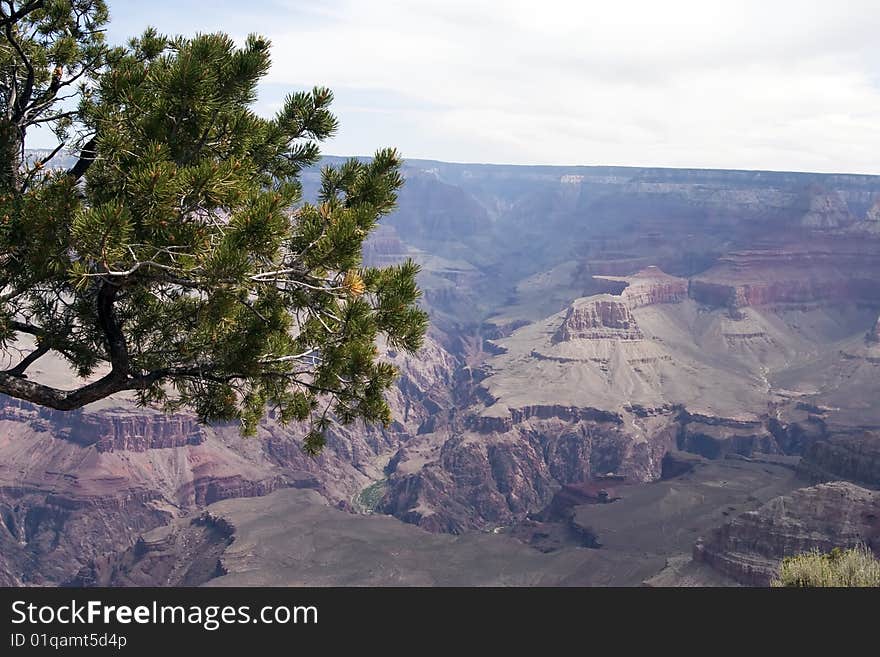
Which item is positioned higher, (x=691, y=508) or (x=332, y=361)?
(x=332, y=361)

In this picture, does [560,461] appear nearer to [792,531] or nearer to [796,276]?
[792,531]

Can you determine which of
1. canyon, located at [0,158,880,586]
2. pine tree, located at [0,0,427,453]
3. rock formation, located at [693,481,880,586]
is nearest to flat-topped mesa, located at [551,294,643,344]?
canyon, located at [0,158,880,586]

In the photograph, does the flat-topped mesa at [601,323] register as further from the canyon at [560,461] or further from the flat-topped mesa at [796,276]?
the flat-topped mesa at [796,276]

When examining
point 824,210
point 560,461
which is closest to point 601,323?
point 560,461

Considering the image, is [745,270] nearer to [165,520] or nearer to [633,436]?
[633,436]

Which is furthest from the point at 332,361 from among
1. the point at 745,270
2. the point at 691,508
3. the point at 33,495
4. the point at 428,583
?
the point at 745,270

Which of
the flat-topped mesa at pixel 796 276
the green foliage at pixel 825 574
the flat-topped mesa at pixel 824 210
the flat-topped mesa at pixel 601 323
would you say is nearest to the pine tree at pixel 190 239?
the green foliage at pixel 825 574
